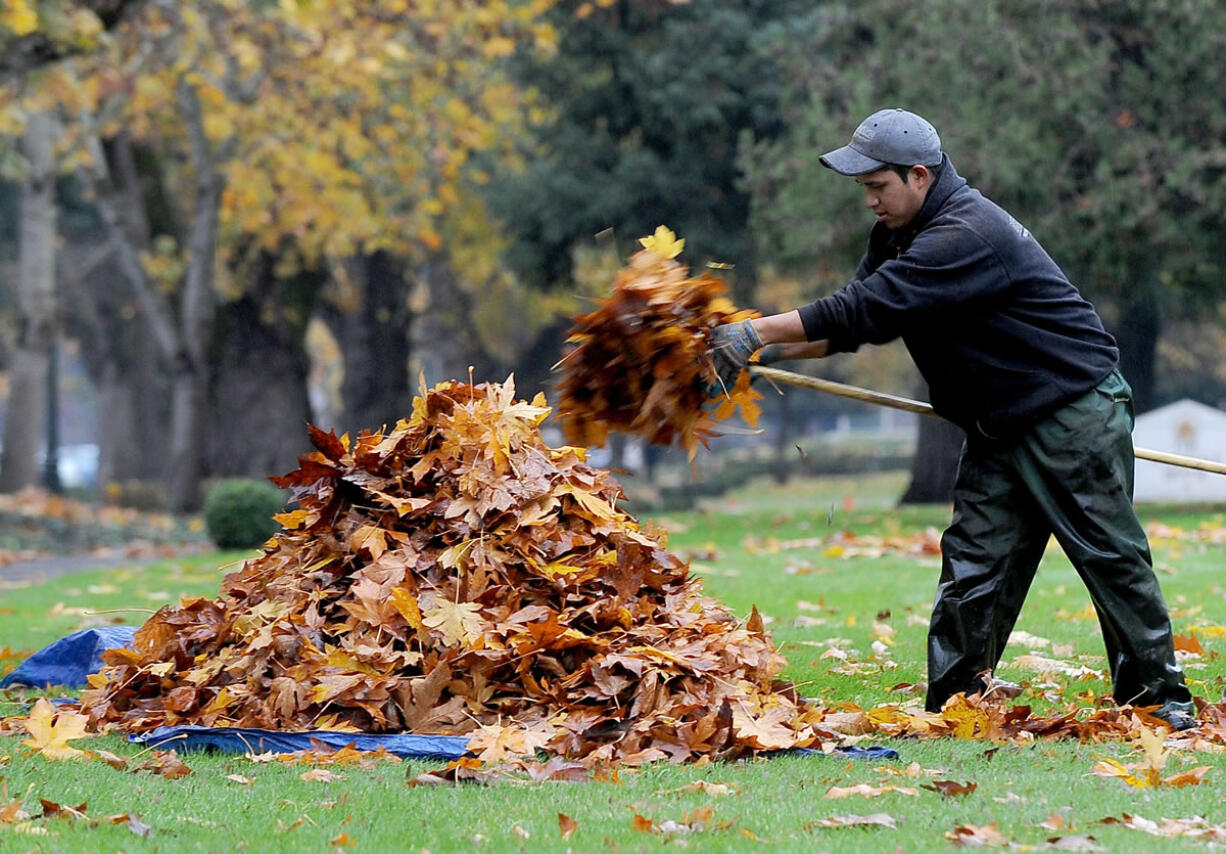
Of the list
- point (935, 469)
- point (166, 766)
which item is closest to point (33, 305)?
point (935, 469)

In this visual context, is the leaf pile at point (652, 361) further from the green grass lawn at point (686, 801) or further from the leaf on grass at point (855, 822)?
the leaf on grass at point (855, 822)

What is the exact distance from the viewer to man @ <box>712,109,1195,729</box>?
5.43 meters

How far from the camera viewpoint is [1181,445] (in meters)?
23.1

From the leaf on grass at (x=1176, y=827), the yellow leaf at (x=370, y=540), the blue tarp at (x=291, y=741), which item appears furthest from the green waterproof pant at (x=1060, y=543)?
the yellow leaf at (x=370, y=540)

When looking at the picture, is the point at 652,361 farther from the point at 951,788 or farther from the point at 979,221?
the point at 951,788

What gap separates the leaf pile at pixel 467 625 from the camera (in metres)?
5.33

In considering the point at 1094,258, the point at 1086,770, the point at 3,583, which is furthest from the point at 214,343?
the point at 1086,770

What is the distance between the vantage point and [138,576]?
13.4 meters

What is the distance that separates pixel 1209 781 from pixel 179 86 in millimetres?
19025

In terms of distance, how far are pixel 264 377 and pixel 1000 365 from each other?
21077 mm

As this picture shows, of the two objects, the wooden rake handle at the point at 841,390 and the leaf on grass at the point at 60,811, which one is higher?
the wooden rake handle at the point at 841,390

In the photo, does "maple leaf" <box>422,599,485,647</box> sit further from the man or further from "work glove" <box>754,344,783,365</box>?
"work glove" <box>754,344,783,365</box>

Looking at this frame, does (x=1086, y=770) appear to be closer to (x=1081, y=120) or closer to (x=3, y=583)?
(x=3, y=583)

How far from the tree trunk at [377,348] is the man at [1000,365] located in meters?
20.0
